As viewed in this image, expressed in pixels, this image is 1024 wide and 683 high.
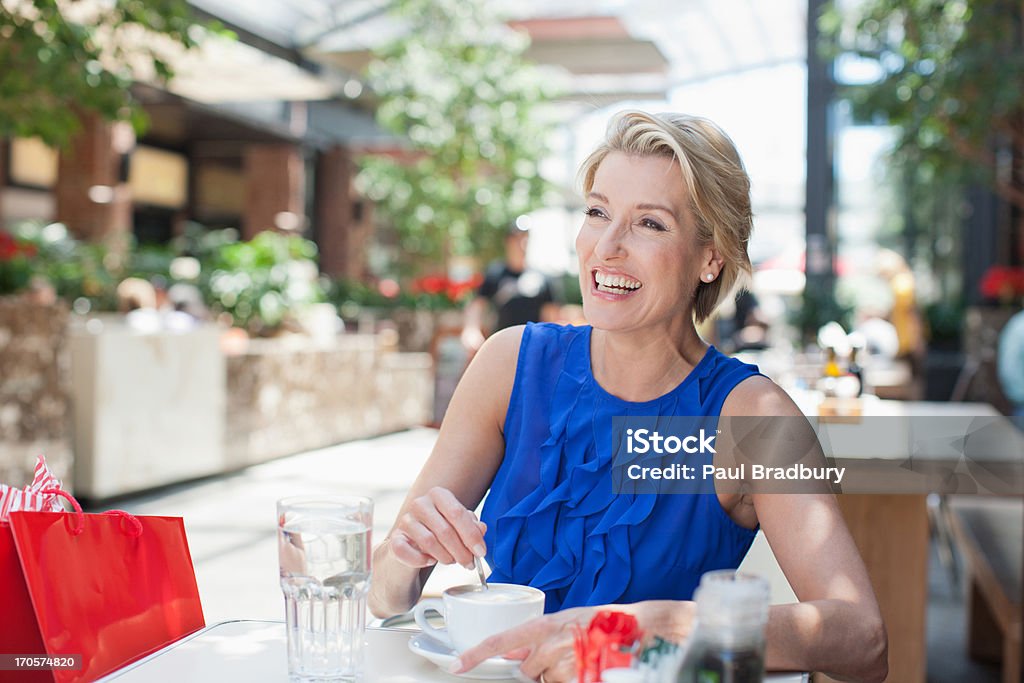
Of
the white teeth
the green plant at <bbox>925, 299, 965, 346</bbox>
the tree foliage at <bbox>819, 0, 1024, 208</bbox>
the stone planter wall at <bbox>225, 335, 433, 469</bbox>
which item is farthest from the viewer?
the green plant at <bbox>925, 299, 965, 346</bbox>

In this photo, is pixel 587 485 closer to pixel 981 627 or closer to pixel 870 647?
pixel 870 647

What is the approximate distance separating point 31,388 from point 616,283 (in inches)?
170

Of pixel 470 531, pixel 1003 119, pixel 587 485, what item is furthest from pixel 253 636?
pixel 1003 119

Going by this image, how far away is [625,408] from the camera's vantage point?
158 cm

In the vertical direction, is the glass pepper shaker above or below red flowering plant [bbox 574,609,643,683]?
above

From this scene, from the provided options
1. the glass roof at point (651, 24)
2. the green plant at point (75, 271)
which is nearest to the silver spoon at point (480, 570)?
the green plant at point (75, 271)

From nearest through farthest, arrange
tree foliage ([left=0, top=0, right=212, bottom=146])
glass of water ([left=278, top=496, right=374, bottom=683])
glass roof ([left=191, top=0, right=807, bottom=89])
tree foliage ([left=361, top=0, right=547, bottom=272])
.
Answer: glass of water ([left=278, top=496, right=374, bottom=683]) → tree foliage ([left=0, top=0, right=212, bottom=146]) → tree foliage ([left=361, top=0, right=547, bottom=272]) → glass roof ([left=191, top=0, right=807, bottom=89])

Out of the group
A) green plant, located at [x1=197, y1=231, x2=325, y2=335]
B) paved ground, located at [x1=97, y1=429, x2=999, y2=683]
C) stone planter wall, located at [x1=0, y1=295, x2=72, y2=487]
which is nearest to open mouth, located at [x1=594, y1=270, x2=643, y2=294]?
paved ground, located at [x1=97, y1=429, x2=999, y2=683]

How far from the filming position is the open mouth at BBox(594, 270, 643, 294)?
157cm

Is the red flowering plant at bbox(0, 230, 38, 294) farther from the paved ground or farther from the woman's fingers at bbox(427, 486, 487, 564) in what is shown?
the woman's fingers at bbox(427, 486, 487, 564)

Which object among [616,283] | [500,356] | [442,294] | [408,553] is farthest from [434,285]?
[408,553]

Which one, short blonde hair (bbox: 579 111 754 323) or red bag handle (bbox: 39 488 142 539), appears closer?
red bag handle (bbox: 39 488 142 539)

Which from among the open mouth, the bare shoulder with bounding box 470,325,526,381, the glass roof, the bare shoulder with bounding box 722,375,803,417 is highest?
the glass roof

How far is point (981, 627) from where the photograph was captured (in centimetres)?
361
